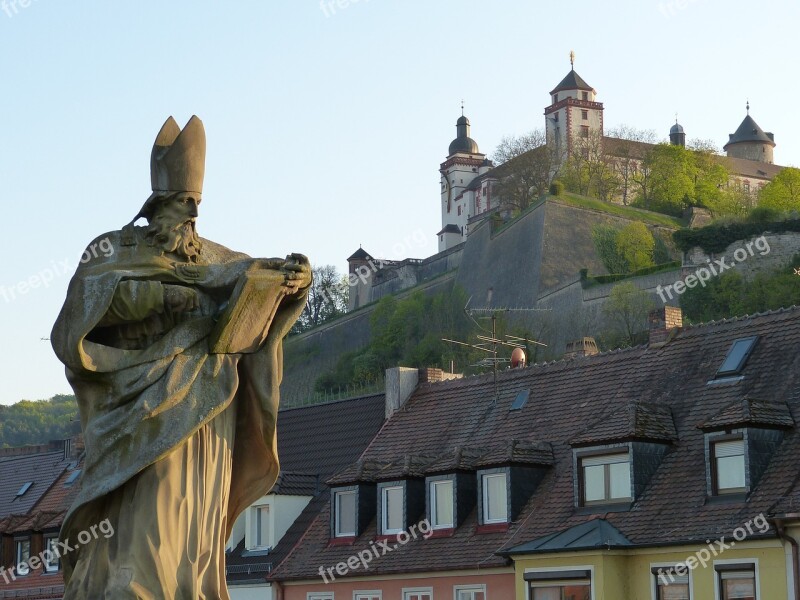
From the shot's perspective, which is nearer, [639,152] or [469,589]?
[469,589]

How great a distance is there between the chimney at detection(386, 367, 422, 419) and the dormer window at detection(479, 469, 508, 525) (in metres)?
6.69

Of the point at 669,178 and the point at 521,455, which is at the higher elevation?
the point at 669,178

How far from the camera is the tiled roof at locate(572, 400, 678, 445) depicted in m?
29.2

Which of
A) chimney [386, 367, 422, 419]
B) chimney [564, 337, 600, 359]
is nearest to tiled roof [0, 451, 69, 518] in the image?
chimney [386, 367, 422, 419]

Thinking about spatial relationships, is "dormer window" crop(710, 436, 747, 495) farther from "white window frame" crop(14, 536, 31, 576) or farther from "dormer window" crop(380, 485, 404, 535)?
"white window frame" crop(14, 536, 31, 576)

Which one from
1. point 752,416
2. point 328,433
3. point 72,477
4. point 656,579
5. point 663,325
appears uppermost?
point 663,325

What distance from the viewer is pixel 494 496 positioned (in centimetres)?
3212

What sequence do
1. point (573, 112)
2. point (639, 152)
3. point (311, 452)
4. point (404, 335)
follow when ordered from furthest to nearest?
1. point (573, 112)
2. point (639, 152)
3. point (404, 335)
4. point (311, 452)

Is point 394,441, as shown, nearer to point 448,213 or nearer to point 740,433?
point 740,433

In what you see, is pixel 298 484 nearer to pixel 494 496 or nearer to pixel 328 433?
pixel 328 433

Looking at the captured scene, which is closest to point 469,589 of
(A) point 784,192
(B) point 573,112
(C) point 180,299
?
(C) point 180,299

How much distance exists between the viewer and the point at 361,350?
11044 cm

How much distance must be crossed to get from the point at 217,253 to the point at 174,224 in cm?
30

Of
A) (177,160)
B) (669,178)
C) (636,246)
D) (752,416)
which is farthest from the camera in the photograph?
(669,178)
